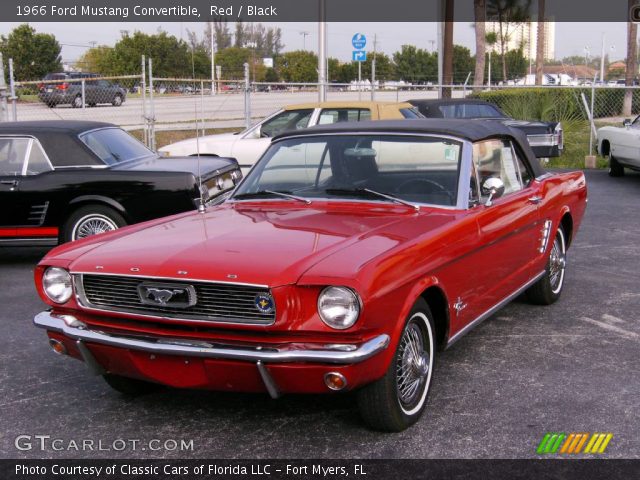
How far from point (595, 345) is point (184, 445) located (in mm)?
2931

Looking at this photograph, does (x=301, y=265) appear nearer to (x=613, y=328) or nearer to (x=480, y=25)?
(x=613, y=328)

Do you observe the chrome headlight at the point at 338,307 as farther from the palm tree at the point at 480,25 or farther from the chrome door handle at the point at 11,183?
the palm tree at the point at 480,25

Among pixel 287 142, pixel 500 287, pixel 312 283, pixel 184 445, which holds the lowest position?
pixel 184 445

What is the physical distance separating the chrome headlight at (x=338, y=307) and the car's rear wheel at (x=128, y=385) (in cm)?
144

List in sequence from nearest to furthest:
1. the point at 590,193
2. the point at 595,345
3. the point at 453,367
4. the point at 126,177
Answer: the point at 453,367 → the point at 595,345 → the point at 126,177 → the point at 590,193

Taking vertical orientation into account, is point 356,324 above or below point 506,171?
below

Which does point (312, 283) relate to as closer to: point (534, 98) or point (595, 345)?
point (595, 345)

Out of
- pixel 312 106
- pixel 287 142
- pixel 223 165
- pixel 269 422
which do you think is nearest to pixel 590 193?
pixel 312 106

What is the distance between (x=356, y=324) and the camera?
3684 millimetres

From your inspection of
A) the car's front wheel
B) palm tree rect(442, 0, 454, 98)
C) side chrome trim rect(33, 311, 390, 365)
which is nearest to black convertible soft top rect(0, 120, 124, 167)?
side chrome trim rect(33, 311, 390, 365)

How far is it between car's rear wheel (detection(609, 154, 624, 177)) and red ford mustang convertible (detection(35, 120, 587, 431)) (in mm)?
10595

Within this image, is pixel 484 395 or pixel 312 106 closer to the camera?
pixel 484 395

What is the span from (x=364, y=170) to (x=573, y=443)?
2134 millimetres

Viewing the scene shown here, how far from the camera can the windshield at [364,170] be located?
16.8 feet
